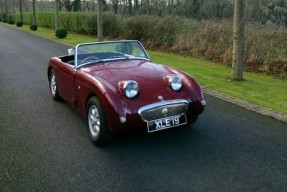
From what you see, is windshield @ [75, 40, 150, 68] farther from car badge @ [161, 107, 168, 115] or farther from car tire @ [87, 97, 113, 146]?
car badge @ [161, 107, 168, 115]

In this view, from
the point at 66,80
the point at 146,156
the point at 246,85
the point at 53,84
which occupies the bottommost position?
the point at 146,156

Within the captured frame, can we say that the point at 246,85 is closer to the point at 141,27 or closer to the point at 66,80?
the point at 66,80

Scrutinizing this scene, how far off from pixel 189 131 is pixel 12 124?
2.90 metres

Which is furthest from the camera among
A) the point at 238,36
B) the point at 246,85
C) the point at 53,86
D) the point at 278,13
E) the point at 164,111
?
the point at 278,13

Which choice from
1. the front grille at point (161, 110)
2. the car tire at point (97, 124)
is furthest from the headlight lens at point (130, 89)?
the car tire at point (97, 124)

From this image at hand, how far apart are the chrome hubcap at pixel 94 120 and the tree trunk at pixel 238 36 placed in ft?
17.3

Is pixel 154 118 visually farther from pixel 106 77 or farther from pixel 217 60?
pixel 217 60

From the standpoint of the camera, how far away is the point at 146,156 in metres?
4.23

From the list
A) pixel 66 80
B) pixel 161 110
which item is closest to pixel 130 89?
pixel 161 110

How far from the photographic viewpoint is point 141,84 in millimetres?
4527

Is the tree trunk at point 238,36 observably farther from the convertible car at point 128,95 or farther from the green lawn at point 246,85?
the convertible car at point 128,95

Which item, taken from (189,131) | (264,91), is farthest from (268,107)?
(189,131)

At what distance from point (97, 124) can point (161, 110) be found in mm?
942

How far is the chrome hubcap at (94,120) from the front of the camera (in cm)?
458
